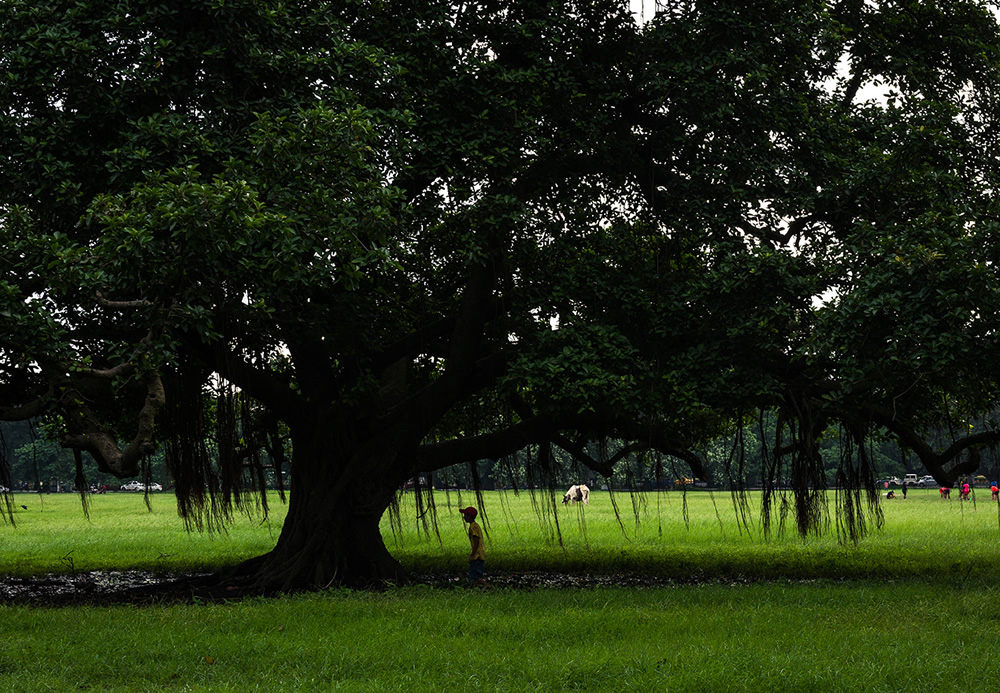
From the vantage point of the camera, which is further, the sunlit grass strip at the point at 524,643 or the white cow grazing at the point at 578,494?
the white cow grazing at the point at 578,494

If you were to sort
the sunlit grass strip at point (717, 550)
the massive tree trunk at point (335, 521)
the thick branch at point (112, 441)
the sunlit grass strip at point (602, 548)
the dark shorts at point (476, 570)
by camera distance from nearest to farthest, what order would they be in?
the thick branch at point (112, 441) < the massive tree trunk at point (335, 521) < the dark shorts at point (476, 570) < the sunlit grass strip at point (717, 550) < the sunlit grass strip at point (602, 548)

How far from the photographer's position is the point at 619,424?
13930 millimetres

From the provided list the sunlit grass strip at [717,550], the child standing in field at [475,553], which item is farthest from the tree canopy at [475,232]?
the sunlit grass strip at [717,550]

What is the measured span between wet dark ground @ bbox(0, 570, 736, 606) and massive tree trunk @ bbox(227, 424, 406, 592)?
2.42 feet

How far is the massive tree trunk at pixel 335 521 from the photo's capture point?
43.3 ft

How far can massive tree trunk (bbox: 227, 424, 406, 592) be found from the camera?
43.3 ft

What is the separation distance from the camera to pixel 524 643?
854cm

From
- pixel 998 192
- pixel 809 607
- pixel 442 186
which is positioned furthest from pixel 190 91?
pixel 998 192

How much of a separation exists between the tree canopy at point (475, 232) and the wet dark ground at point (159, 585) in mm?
1031

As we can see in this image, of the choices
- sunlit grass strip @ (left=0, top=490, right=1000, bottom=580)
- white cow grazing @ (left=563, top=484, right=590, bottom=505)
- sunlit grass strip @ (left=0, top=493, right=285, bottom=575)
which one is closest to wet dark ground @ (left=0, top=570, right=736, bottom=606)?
sunlit grass strip @ (left=0, top=490, right=1000, bottom=580)

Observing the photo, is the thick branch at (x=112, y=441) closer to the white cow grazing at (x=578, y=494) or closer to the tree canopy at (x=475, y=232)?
the tree canopy at (x=475, y=232)

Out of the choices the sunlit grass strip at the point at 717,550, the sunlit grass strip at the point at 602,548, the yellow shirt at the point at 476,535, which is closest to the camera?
the yellow shirt at the point at 476,535

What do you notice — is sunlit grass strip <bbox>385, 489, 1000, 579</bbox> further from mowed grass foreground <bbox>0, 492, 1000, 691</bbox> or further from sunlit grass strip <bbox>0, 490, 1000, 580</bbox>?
mowed grass foreground <bbox>0, 492, 1000, 691</bbox>

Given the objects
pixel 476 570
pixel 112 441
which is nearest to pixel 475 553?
pixel 476 570
